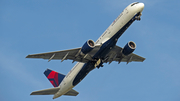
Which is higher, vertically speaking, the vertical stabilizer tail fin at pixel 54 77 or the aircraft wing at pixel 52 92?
the vertical stabilizer tail fin at pixel 54 77

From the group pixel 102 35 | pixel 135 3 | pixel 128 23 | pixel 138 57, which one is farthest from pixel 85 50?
pixel 138 57

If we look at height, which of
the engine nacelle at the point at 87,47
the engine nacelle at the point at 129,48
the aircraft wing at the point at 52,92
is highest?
the aircraft wing at the point at 52,92

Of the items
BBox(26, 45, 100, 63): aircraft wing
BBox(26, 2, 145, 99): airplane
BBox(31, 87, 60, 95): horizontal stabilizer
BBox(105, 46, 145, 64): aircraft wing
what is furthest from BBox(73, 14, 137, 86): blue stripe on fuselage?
BBox(31, 87, 60, 95): horizontal stabilizer

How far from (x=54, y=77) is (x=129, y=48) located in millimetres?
15529

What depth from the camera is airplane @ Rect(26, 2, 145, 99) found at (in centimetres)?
3978

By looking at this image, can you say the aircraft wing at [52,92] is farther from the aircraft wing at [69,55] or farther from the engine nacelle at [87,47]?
the engine nacelle at [87,47]

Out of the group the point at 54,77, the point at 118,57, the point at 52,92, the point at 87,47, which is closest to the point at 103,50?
the point at 87,47

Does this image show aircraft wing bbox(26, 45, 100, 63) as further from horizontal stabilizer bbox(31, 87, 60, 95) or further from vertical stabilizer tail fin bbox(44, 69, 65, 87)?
vertical stabilizer tail fin bbox(44, 69, 65, 87)

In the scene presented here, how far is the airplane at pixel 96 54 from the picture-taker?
131ft

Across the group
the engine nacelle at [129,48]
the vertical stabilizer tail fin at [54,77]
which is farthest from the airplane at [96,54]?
the vertical stabilizer tail fin at [54,77]

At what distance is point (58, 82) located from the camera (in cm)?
4953

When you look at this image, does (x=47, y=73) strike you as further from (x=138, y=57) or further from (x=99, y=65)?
(x=138, y=57)

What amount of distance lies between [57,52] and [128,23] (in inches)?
435

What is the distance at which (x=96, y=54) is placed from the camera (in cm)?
4184
